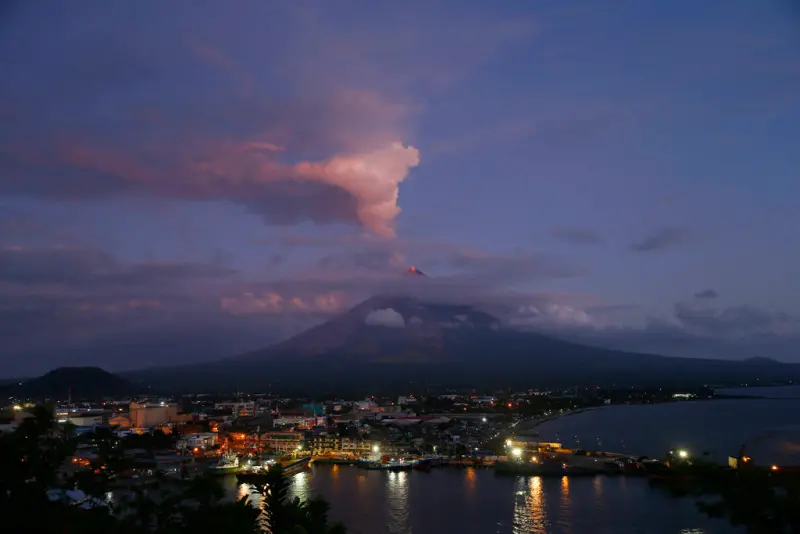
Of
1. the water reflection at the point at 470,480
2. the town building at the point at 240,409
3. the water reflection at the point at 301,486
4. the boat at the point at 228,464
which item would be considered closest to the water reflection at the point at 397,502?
the water reflection at the point at 470,480

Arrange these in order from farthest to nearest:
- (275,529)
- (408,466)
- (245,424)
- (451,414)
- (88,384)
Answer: (88,384) < (451,414) < (245,424) < (408,466) < (275,529)

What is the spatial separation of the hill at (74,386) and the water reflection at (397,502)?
17.4 m

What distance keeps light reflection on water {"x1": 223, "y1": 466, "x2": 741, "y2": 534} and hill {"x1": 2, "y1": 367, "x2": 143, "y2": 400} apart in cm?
1768

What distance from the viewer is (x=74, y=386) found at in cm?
2631

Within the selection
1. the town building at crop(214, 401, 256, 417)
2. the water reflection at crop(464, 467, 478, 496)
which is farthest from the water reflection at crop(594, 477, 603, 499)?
the town building at crop(214, 401, 256, 417)

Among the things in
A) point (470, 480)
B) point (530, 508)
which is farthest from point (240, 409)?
point (530, 508)

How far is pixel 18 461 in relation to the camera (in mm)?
2225

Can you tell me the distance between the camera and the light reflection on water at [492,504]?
705cm

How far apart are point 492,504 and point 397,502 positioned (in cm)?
129

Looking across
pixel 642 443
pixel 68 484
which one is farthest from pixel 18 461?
pixel 642 443

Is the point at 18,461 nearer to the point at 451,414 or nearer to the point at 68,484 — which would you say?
Answer: the point at 68,484

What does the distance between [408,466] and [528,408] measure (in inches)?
486

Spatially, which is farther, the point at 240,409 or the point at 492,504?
the point at 240,409

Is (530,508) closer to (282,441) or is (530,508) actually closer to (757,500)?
(757,500)
